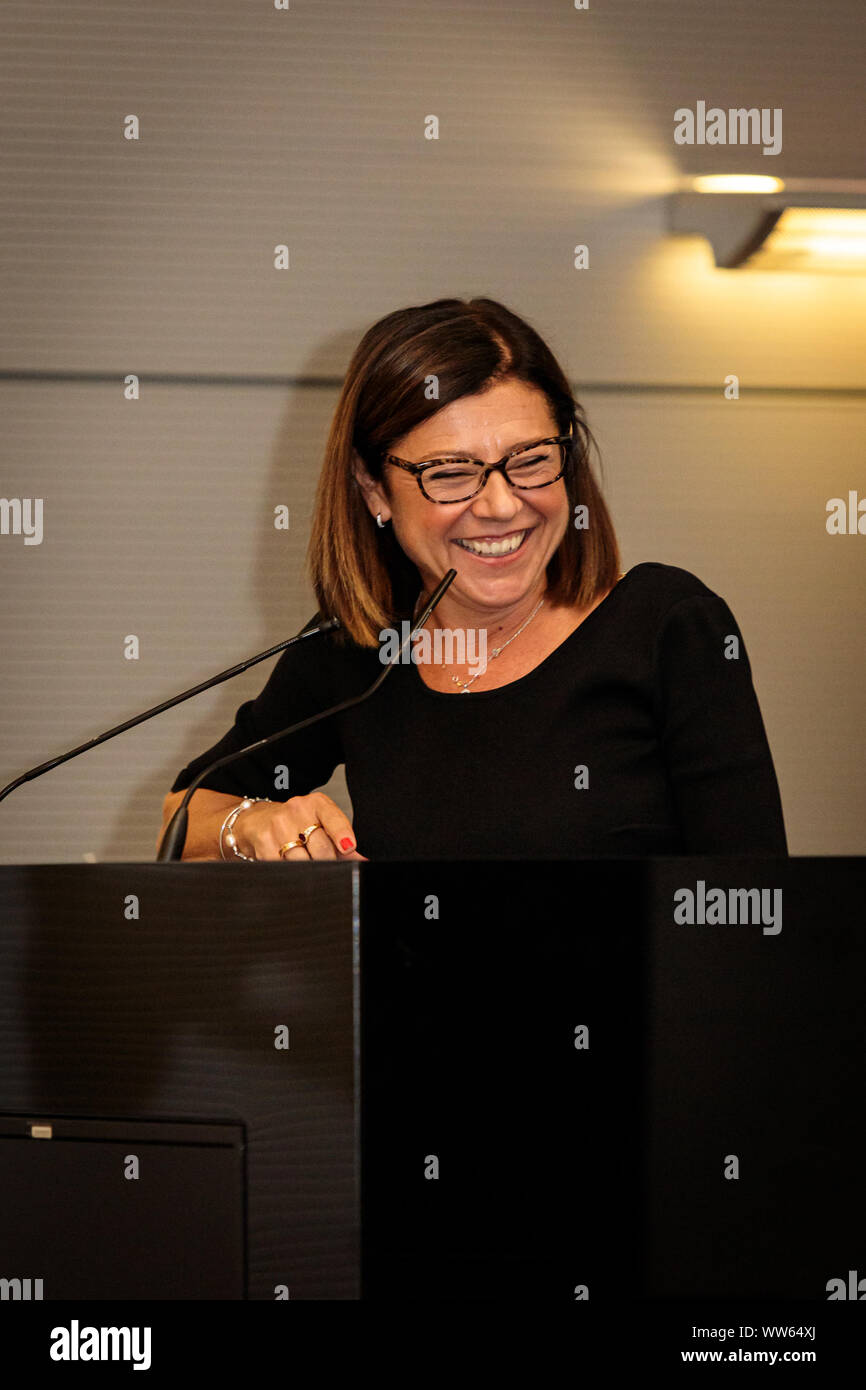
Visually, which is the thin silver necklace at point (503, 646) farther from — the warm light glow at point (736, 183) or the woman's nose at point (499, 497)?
the warm light glow at point (736, 183)

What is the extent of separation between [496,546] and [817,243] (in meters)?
1.69

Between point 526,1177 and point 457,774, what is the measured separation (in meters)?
0.67

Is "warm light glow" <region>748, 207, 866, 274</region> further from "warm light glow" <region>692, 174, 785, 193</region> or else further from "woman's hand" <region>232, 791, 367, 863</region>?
"woman's hand" <region>232, 791, 367, 863</region>

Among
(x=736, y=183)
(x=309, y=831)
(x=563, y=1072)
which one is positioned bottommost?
(x=563, y=1072)

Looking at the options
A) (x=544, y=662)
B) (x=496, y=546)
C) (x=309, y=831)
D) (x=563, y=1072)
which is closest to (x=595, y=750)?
(x=544, y=662)

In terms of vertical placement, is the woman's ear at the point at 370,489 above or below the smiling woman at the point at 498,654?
above

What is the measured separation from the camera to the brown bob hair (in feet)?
4.69

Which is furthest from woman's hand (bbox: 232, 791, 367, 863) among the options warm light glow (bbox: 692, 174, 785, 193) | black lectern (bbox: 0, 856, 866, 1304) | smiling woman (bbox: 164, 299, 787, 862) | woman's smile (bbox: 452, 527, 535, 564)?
warm light glow (bbox: 692, 174, 785, 193)

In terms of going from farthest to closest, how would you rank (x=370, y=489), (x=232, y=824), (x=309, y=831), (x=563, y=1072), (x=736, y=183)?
(x=736, y=183) → (x=370, y=489) → (x=232, y=824) → (x=309, y=831) → (x=563, y=1072)

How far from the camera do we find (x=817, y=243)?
277 cm

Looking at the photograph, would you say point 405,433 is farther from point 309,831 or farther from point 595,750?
point 309,831

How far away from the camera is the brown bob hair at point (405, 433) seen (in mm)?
1429

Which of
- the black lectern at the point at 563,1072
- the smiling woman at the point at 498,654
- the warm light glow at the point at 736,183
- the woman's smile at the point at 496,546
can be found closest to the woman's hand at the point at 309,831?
the smiling woman at the point at 498,654

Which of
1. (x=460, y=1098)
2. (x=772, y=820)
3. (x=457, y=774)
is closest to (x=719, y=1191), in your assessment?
(x=460, y=1098)
